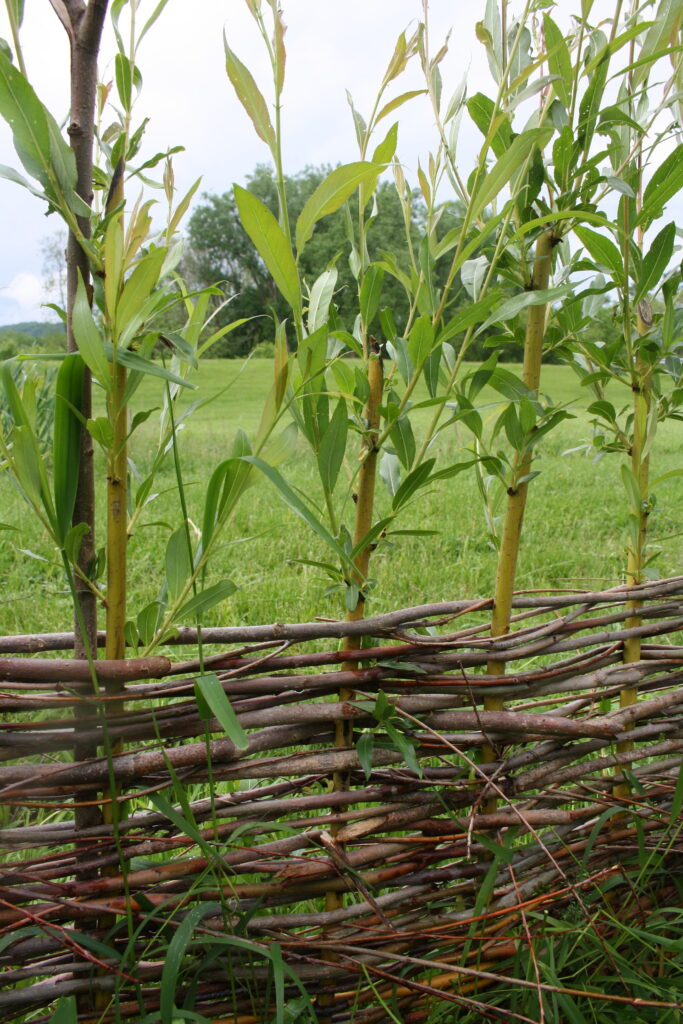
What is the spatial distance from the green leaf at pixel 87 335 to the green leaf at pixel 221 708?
27cm

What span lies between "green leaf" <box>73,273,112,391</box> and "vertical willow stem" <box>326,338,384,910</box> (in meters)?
0.25

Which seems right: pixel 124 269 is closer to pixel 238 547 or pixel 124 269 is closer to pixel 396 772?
pixel 396 772

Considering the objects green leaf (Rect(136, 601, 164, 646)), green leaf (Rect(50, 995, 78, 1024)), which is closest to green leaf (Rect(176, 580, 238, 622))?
green leaf (Rect(136, 601, 164, 646))

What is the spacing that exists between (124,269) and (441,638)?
18.7 inches

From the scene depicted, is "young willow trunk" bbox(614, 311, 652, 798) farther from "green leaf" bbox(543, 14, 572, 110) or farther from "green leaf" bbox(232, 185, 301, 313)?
"green leaf" bbox(232, 185, 301, 313)

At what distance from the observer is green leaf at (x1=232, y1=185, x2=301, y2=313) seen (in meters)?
0.55

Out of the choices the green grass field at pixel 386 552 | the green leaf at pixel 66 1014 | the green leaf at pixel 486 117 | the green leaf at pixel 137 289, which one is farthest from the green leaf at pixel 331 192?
the green leaf at pixel 66 1014

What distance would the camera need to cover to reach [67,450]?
1.96 feet

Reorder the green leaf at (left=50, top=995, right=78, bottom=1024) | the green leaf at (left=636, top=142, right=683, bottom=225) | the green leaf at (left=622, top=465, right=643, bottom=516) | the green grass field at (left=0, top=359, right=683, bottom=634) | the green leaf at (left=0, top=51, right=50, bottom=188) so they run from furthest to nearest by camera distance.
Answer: the green grass field at (left=0, top=359, right=683, bottom=634), the green leaf at (left=622, top=465, right=643, bottom=516), the green leaf at (left=636, top=142, right=683, bottom=225), the green leaf at (left=50, top=995, right=78, bottom=1024), the green leaf at (left=0, top=51, right=50, bottom=188)

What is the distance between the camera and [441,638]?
77cm

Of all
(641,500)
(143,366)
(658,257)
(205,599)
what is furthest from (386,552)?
(143,366)

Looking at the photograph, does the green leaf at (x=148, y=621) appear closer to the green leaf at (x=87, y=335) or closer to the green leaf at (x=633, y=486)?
the green leaf at (x=87, y=335)

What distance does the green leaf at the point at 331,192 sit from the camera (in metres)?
0.57

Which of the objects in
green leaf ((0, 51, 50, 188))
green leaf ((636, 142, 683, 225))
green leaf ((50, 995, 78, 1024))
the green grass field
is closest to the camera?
green leaf ((0, 51, 50, 188))
